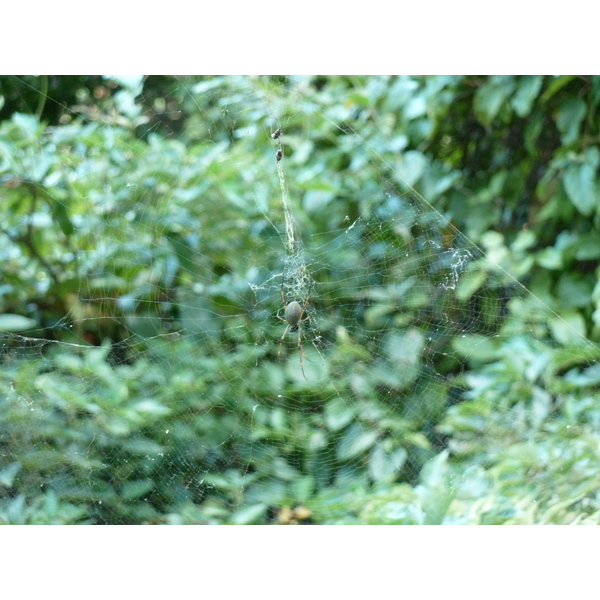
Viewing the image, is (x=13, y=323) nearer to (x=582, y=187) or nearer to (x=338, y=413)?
(x=338, y=413)

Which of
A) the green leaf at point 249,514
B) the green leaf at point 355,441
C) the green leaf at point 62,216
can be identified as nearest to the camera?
the green leaf at point 249,514

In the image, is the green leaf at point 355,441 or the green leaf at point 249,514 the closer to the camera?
the green leaf at point 249,514

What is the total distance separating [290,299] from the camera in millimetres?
1217

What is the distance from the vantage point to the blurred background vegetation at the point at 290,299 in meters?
1.12

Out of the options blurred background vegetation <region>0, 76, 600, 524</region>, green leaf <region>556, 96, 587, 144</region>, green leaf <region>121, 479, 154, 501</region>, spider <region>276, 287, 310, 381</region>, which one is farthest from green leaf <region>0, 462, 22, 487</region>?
green leaf <region>556, 96, 587, 144</region>

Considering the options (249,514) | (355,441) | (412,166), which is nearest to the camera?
(249,514)

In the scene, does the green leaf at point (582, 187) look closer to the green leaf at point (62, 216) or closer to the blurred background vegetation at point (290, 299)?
the blurred background vegetation at point (290, 299)

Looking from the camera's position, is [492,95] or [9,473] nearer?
[9,473]

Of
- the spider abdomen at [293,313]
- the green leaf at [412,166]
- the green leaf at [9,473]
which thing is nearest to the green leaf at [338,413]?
the spider abdomen at [293,313]

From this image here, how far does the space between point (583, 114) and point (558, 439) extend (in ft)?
2.11

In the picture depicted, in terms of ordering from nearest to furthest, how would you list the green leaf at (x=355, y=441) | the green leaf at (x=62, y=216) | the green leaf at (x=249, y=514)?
the green leaf at (x=249, y=514), the green leaf at (x=355, y=441), the green leaf at (x=62, y=216)

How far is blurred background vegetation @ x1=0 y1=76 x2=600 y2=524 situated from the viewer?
3.67 feet

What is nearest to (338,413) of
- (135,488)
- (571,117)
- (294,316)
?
(294,316)

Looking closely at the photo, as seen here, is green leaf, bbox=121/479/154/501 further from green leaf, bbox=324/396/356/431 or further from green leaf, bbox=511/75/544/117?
green leaf, bbox=511/75/544/117
